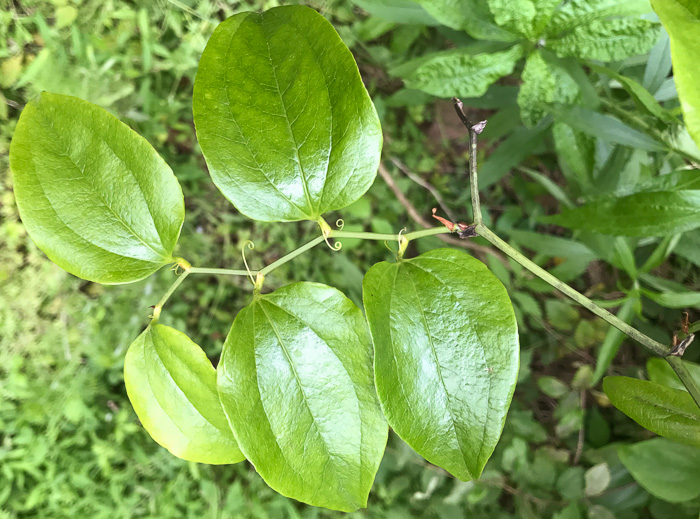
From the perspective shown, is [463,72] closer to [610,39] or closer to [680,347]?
[610,39]

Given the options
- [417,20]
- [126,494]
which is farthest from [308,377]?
[126,494]

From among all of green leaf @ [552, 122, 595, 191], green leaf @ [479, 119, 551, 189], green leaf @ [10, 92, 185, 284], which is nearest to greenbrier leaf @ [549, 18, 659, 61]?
green leaf @ [552, 122, 595, 191]

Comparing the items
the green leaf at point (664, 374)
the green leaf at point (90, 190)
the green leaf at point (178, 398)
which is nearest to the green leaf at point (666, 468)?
the green leaf at point (664, 374)

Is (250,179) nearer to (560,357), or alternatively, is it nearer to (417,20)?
(417,20)

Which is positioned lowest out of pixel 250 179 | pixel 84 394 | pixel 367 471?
pixel 84 394

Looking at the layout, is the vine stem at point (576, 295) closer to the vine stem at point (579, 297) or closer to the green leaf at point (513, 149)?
the vine stem at point (579, 297)

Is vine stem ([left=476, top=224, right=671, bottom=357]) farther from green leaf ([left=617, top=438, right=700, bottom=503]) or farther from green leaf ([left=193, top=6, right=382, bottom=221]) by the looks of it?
green leaf ([left=617, top=438, right=700, bottom=503])
